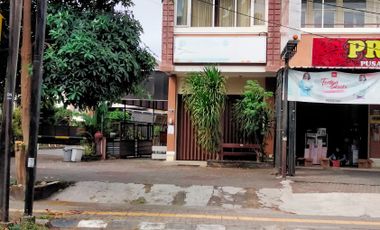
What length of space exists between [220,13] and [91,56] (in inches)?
408

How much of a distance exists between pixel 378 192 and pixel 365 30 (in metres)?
7.24

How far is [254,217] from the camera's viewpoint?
1053cm

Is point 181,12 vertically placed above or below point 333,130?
above

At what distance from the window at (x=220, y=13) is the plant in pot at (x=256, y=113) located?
3.00 metres

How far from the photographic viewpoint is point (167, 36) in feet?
63.5

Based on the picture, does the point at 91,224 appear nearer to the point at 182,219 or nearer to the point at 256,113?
the point at 182,219

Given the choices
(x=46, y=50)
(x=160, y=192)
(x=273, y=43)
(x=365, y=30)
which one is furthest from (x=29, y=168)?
(x=365, y=30)

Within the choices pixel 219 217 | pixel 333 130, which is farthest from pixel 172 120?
pixel 219 217

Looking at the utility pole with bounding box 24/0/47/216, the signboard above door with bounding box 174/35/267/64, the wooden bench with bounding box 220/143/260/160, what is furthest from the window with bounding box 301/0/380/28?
the utility pole with bounding box 24/0/47/216

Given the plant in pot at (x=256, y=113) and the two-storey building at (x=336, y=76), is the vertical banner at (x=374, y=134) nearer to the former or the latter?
the two-storey building at (x=336, y=76)

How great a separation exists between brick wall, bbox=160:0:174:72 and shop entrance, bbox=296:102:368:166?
196 inches

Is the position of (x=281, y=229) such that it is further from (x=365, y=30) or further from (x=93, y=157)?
(x=93, y=157)

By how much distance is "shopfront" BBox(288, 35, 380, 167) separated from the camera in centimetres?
1548

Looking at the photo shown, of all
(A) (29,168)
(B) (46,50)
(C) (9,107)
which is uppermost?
(B) (46,50)
